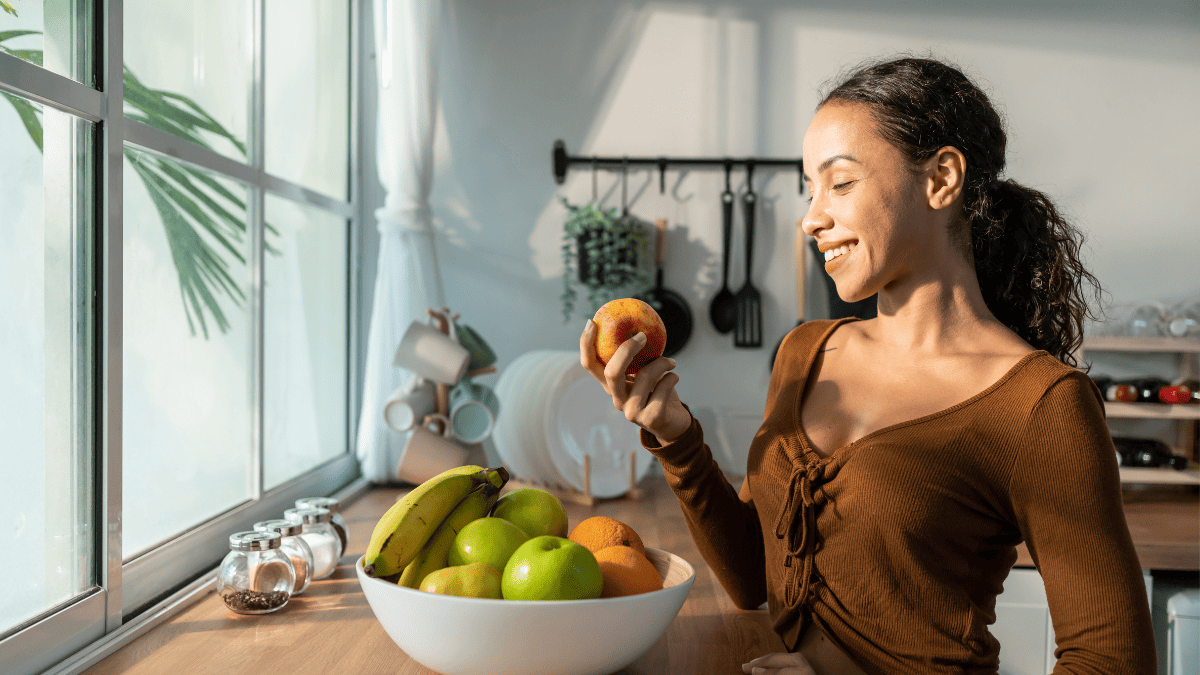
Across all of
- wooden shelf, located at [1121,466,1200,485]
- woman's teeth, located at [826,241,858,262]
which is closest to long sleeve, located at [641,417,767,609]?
woman's teeth, located at [826,241,858,262]

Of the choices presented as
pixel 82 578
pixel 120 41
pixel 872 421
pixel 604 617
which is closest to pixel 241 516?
pixel 82 578

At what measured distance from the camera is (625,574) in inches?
27.3

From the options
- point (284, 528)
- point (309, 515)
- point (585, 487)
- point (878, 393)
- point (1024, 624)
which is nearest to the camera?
point (878, 393)

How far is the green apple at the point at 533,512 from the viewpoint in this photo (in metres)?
0.78

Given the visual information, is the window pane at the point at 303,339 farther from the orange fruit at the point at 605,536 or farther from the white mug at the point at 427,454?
the orange fruit at the point at 605,536

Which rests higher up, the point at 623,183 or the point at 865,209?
the point at 623,183

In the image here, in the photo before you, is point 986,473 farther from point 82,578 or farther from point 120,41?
point 120,41

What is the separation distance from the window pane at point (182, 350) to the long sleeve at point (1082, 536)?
105cm

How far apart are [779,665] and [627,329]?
370 millimetres

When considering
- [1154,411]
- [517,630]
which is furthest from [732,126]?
[517,630]

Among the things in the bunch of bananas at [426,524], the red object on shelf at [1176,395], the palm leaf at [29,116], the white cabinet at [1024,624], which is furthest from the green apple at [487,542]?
the red object on shelf at [1176,395]

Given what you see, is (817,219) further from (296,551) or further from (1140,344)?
(1140,344)

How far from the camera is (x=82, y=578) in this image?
0.89 m

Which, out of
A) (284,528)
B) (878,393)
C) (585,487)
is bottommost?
(585,487)
